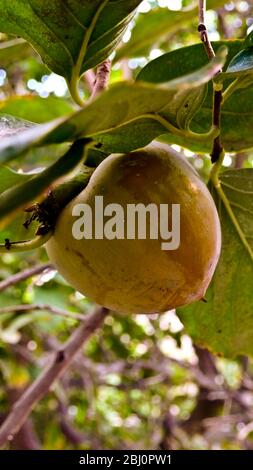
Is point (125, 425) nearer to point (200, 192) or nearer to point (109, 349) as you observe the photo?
point (109, 349)

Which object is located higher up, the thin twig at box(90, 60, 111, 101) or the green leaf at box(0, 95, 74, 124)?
the thin twig at box(90, 60, 111, 101)

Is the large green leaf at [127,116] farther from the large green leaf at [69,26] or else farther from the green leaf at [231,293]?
the green leaf at [231,293]

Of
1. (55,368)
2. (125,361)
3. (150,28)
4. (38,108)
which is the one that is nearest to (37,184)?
(38,108)

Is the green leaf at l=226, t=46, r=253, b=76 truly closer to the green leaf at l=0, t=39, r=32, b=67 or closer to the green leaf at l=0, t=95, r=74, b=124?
the green leaf at l=0, t=95, r=74, b=124

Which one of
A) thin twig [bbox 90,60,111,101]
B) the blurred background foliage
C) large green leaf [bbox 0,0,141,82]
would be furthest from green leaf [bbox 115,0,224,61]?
large green leaf [bbox 0,0,141,82]

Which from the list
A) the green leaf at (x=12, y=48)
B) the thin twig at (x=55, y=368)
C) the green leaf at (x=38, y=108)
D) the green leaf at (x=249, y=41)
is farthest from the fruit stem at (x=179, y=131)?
the green leaf at (x=12, y=48)

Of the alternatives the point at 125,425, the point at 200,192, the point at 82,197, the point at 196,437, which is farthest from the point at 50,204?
the point at 125,425
